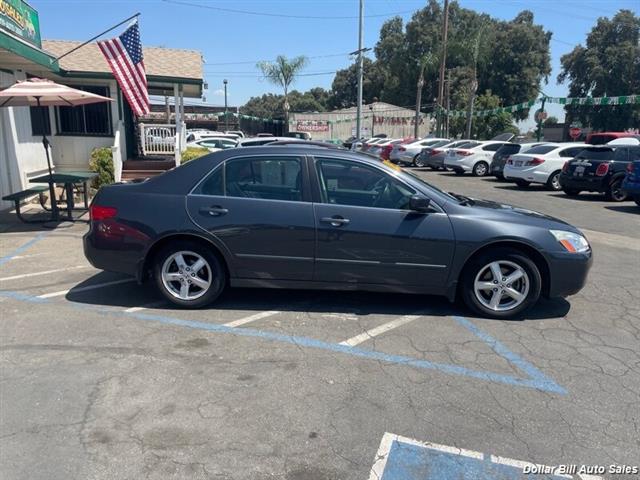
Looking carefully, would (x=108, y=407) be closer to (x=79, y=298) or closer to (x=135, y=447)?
(x=135, y=447)

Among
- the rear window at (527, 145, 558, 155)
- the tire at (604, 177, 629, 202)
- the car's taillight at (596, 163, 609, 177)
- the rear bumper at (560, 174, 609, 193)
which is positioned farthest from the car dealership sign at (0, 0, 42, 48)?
the rear window at (527, 145, 558, 155)

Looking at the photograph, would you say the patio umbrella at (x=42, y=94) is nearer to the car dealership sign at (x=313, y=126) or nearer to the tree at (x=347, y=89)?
the car dealership sign at (x=313, y=126)

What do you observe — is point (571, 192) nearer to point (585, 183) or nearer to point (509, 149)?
point (585, 183)

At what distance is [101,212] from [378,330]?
2844 mm

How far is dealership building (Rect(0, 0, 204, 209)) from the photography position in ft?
35.9

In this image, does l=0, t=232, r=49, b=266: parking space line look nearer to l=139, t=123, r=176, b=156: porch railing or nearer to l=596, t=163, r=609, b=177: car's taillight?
l=139, t=123, r=176, b=156: porch railing

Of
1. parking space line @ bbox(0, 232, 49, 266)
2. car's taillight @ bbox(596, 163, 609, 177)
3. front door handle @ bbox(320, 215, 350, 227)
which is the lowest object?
parking space line @ bbox(0, 232, 49, 266)

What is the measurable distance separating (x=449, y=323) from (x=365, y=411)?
69.7 inches

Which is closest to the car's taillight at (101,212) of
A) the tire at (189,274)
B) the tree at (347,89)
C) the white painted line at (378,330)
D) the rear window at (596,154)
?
the tire at (189,274)

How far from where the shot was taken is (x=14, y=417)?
10.3 feet

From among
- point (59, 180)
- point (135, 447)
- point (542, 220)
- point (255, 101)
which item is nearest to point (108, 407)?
point (135, 447)

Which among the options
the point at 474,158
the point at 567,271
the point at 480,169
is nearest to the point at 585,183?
the point at 474,158

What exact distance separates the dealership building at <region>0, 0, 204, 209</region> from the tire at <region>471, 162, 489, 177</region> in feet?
38.1

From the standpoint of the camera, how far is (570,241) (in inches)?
190
